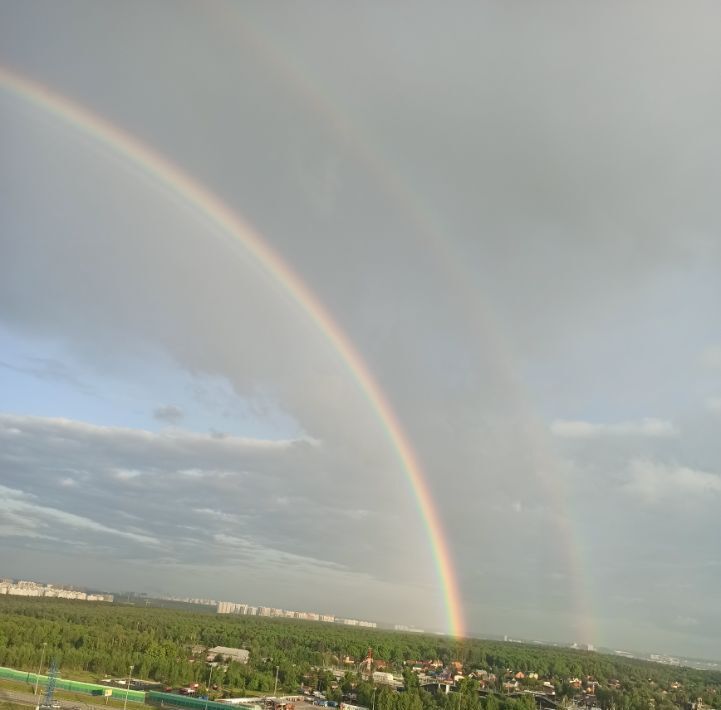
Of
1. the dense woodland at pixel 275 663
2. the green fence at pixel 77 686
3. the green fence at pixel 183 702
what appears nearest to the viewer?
the green fence at pixel 183 702

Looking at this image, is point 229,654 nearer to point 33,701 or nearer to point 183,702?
point 183,702

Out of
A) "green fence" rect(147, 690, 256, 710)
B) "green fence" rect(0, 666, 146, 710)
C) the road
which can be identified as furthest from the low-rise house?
the road

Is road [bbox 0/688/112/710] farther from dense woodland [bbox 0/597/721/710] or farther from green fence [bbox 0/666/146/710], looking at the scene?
dense woodland [bbox 0/597/721/710]

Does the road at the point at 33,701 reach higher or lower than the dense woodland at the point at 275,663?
lower

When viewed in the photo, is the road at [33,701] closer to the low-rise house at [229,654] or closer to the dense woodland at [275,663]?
the dense woodland at [275,663]

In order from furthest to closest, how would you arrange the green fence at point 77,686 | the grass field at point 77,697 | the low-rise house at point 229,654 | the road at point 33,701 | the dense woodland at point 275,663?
1. the low-rise house at point 229,654
2. the dense woodland at point 275,663
3. the green fence at point 77,686
4. the grass field at point 77,697
5. the road at point 33,701

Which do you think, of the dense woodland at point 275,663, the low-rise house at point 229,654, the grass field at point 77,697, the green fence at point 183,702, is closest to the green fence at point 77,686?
the grass field at point 77,697

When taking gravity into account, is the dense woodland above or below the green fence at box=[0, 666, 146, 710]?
above

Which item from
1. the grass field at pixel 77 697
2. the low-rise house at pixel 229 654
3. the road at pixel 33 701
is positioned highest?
the low-rise house at pixel 229 654
